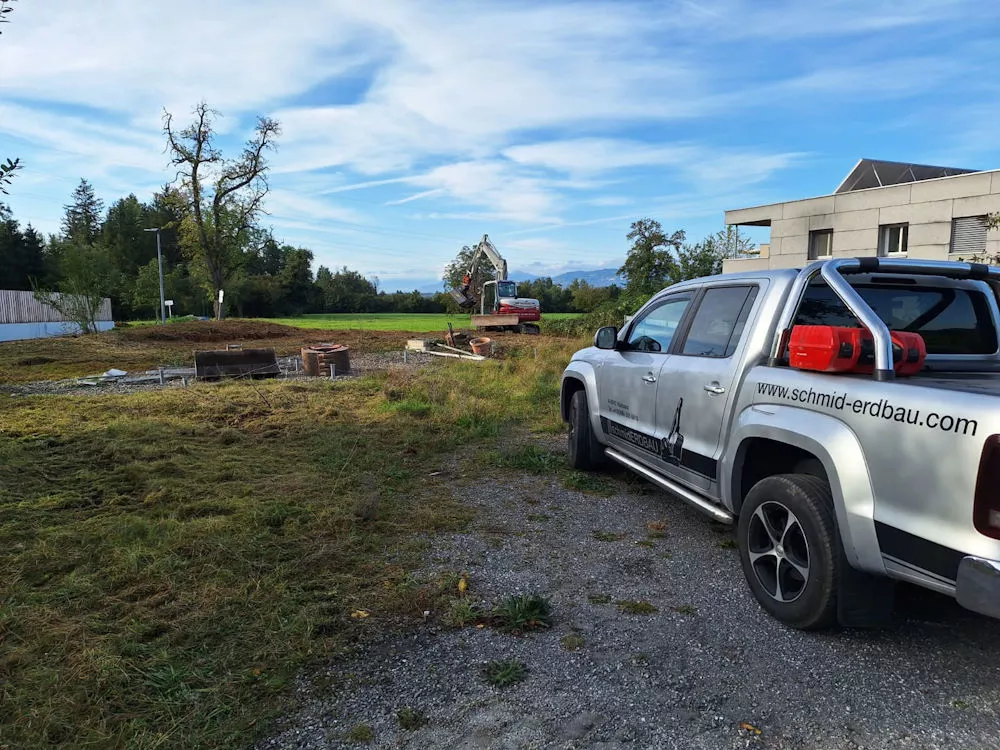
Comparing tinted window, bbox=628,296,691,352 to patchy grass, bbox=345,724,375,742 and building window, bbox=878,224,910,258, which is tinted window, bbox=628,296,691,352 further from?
building window, bbox=878,224,910,258

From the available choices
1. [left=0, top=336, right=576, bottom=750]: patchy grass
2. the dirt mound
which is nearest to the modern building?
[left=0, top=336, right=576, bottom=750]: patchy grass

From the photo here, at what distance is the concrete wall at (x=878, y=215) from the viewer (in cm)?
2192

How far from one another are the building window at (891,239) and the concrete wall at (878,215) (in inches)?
11.3

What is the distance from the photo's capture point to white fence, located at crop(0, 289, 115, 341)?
30.6 m

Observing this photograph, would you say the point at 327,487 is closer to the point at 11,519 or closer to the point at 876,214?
the point at 11,519

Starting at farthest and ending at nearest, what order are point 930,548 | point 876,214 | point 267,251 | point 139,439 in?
1. point 267,251
2. point 876,214
3. point 139,439
4. point 930,548

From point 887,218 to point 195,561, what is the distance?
90.5 ft

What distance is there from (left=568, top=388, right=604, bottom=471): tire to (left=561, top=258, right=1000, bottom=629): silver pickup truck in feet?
3.75

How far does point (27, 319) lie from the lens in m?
32.5

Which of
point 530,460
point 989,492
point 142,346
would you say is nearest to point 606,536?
point 530,460

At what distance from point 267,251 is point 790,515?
105 metres

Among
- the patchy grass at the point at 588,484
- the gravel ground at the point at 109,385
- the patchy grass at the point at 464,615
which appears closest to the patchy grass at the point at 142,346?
the gravel ground at the point at 109,385

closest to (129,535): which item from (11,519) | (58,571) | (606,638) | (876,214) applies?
(58,571)

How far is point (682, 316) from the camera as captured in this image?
16.5 ft
